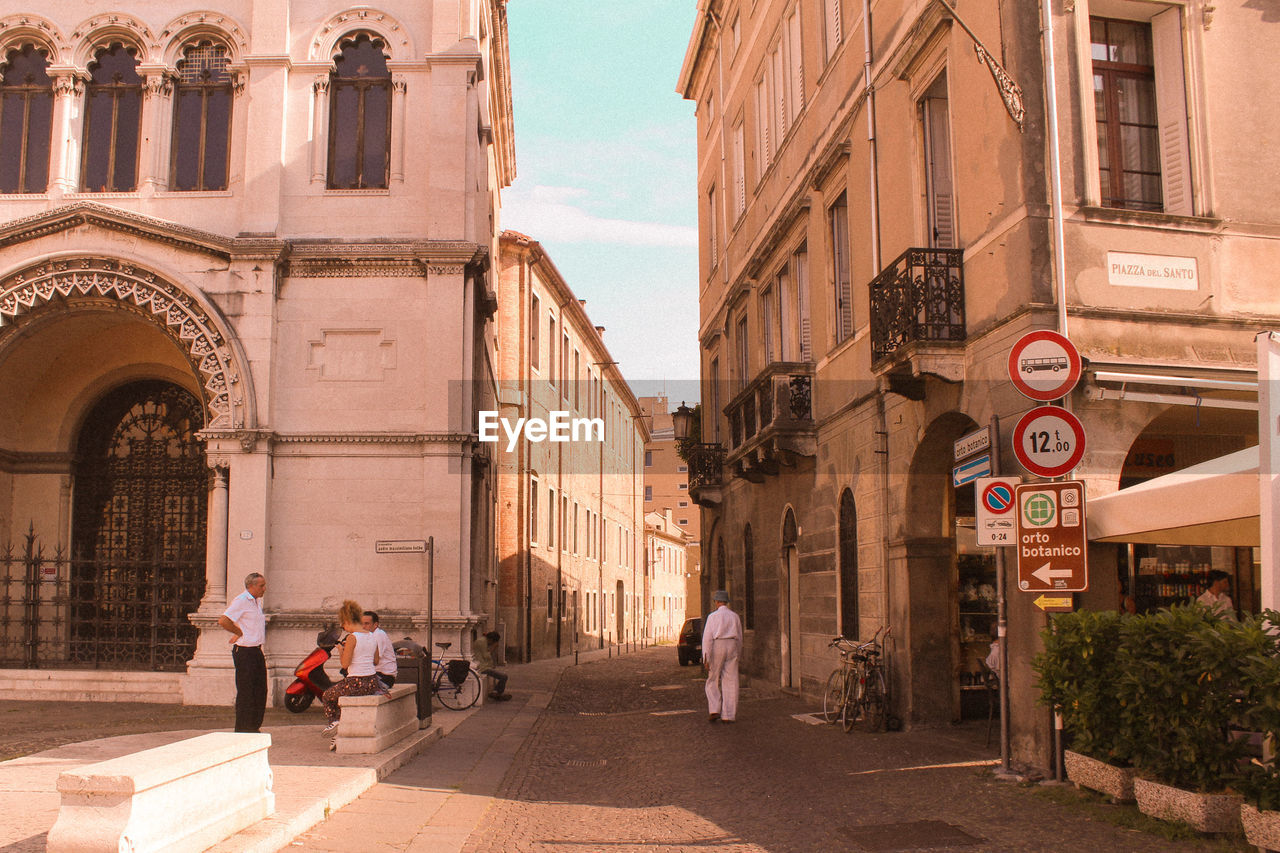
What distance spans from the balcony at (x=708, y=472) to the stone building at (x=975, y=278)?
6.47 m

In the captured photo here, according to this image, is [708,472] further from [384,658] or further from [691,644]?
[384,658]

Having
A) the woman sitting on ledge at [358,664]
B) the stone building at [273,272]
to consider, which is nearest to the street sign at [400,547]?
the stone building at [273,272]

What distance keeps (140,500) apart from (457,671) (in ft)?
28.9

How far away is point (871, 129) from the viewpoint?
1547 cm

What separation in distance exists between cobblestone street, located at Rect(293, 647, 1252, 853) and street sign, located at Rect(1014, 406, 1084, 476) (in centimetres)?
249

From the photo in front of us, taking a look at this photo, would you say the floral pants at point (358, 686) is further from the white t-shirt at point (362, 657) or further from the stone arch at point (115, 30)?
the stone arch at point (115, 30)

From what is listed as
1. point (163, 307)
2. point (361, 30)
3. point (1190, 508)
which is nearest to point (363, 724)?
point (1190, 508)

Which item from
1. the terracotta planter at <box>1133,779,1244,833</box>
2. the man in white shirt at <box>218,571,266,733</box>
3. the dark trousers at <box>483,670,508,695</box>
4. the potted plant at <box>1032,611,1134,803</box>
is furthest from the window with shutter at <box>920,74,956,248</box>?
the dark trousers at <box>483,670,508,695</box>

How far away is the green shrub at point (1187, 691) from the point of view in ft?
24.0

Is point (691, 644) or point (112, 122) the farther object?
point (691, 644)

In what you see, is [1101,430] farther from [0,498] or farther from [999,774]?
[0,498]

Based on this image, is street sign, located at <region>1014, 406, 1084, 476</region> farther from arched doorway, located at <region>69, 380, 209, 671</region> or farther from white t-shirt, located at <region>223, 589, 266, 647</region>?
arched doorway, located at <region>69, 380, 209, 671</region>

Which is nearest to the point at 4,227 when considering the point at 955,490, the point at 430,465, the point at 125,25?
the point at 125,25

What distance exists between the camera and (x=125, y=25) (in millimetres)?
21297
